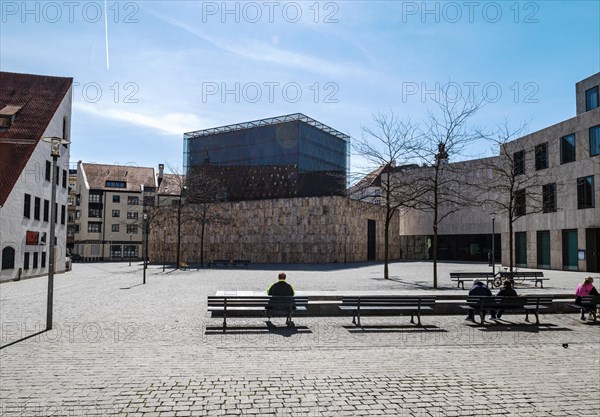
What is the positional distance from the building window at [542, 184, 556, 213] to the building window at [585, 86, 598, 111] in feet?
23.6

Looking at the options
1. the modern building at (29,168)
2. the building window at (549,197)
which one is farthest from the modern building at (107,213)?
the building window at (549,197)

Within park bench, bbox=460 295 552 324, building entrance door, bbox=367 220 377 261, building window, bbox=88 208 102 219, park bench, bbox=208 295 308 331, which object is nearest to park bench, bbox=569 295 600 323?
park bench, bbox=460 295 552 324

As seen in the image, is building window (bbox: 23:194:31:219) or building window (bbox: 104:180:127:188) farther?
building window (bbox: 104:180:127:188)

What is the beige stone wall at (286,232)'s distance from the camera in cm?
5488

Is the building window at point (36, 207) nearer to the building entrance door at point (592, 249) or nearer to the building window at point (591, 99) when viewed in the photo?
the building entrance door at point (592, 249)

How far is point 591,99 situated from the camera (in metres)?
39.8

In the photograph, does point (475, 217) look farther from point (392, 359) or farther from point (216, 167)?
point (392, 359)

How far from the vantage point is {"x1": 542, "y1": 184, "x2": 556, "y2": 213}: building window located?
39156mm

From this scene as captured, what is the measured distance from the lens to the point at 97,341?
34.0 ft

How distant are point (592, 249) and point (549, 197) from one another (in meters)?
5.38

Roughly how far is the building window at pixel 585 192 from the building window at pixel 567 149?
1.99 metres

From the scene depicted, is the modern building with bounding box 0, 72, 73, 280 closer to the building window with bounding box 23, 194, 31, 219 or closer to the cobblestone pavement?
the building window with bounding box 23, 194, 31, 219

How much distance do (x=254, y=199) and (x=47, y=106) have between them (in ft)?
106

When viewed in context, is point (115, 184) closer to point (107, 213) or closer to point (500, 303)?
point (107, 213)
